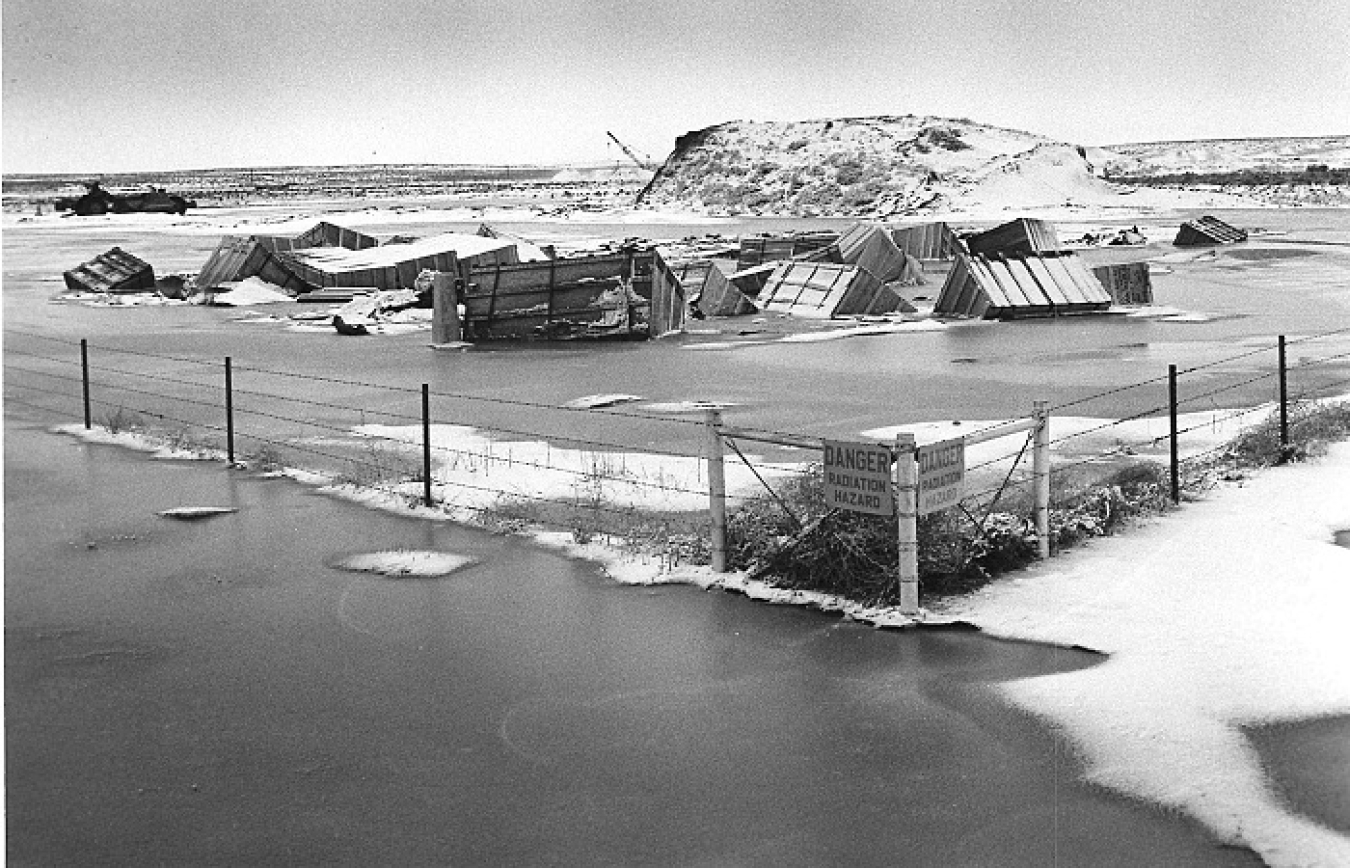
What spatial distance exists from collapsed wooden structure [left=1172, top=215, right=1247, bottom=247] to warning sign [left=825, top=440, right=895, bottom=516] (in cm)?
4049

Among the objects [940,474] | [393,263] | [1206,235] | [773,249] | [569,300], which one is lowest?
[940,474]

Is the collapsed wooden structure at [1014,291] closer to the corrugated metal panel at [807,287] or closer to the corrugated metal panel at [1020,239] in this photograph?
the corrugated metal panel at [807,287]

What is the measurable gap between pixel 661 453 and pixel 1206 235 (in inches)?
1455

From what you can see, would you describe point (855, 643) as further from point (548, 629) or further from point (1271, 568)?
point (1271, 568)

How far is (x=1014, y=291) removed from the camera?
2889 cm

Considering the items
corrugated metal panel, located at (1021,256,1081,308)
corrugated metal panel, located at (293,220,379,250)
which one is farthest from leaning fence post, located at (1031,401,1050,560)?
corrugated metal panel, located at (293,220,379,250)

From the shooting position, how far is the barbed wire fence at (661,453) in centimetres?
1034

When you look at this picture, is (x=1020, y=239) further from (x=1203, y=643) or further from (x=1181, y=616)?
(x=1203, y=643)

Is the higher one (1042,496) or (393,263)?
(393,263)

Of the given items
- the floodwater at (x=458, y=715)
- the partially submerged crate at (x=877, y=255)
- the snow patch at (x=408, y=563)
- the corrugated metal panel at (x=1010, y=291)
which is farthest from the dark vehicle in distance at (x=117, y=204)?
the snow patch at (x=408, y=563)

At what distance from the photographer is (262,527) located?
12.0m

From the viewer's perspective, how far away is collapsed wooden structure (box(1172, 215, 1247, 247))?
156 ft

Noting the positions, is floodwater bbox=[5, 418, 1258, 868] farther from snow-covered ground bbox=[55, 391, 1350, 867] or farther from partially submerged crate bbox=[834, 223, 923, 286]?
partially submerged crate bbox=[834, 223, 923, 286]

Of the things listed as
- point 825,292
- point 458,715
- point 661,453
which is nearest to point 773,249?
point 825,292
